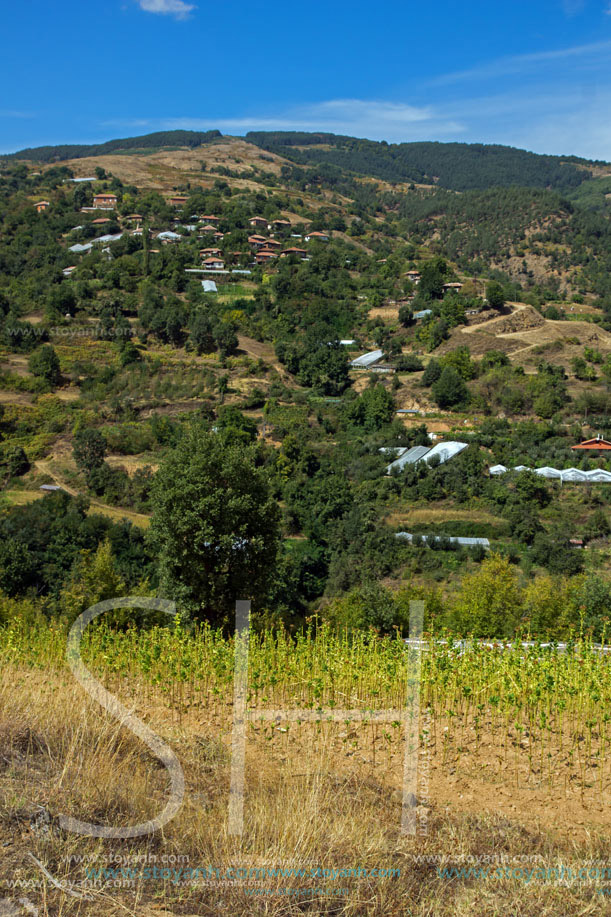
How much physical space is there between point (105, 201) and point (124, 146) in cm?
8929

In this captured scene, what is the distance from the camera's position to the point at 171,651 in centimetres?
490

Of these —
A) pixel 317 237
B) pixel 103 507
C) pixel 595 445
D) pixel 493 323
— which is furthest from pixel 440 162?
pixel 103 507

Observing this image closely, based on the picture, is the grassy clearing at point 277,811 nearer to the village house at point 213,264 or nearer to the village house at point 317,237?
the village house at point 213,264

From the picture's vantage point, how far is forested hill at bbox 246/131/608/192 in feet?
401

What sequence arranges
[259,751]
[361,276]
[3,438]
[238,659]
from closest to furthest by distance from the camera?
[259,751] < [238,659] < [3,438] < [361,276]

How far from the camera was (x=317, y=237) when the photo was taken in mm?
57719

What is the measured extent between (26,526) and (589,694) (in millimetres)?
17715

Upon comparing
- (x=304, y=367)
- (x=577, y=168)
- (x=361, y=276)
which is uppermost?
(x=577, y=168)

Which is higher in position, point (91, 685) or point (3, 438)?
point (91, 685)

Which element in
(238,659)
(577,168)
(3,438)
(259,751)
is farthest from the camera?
(577,168)

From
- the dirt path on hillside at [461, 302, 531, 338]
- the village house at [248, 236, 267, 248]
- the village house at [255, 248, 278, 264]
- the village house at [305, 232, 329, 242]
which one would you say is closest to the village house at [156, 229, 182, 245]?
the village house at [248, 236, 267, 248]

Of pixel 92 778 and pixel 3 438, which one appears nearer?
pixel 92 778

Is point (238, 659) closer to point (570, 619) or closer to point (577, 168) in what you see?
point (570, 619)

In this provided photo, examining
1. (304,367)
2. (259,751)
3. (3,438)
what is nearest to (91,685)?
(259,751)
